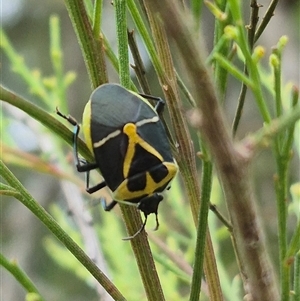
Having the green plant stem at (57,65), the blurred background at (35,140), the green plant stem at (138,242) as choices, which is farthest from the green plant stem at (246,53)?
the blurred background at (35,140)

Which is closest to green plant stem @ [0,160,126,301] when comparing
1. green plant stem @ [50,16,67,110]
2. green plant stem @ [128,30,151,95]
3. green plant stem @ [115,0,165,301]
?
green plant stem @ [115,0,165,301]

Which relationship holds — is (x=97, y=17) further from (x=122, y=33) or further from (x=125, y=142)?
(x=125, y=142)

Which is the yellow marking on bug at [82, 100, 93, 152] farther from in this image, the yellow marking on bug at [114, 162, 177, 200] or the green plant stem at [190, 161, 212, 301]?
the green plant stem at [190, 161, 212, 301]

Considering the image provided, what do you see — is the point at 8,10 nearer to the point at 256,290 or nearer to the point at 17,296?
the point at 17,296

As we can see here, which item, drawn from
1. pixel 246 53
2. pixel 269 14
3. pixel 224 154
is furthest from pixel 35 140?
pixel 224 154

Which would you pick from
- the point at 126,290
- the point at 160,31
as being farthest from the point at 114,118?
the point at 126,290

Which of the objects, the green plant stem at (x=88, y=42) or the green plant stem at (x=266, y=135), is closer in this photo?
the green plant stem at (x=266, y=135)

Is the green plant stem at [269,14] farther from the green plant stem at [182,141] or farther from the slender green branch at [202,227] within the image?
the slender green branch at [202,227]
